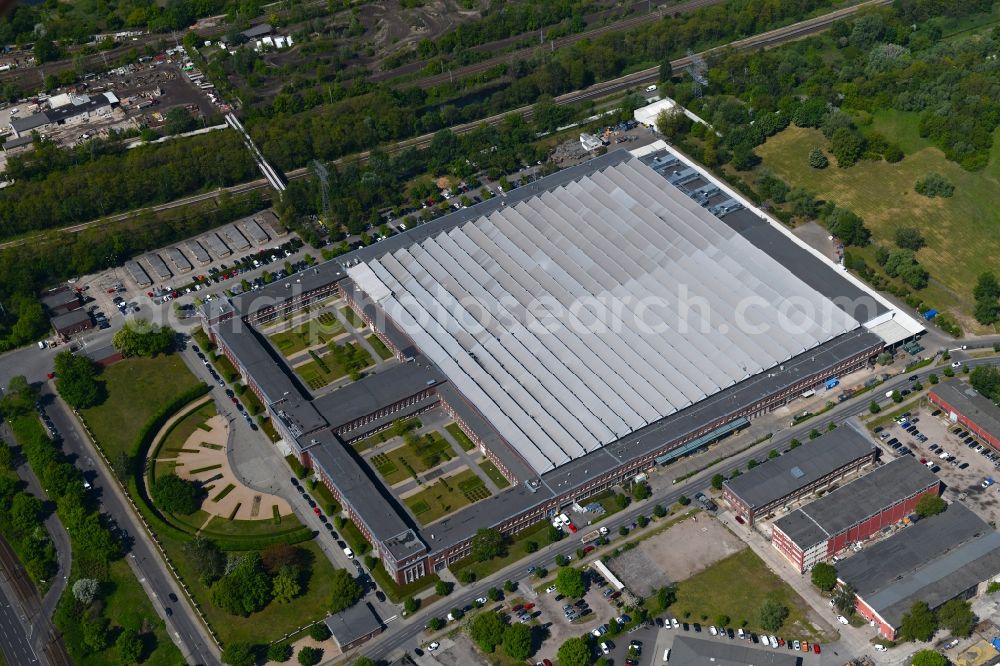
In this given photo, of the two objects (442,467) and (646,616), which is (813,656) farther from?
(442,467)

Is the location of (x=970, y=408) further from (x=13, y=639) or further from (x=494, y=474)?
(x=13, y=639)

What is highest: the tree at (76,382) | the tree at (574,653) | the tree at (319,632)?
the tree at (76,382)

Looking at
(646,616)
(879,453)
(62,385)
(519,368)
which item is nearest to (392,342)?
(519,368)

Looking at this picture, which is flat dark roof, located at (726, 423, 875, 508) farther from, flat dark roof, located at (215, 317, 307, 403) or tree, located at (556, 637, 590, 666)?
flat dark roof, located at (215, 317, 307, 403)

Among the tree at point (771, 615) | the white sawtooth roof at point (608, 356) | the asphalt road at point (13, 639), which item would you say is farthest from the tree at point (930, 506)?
the asphalt road at point (13, 639)

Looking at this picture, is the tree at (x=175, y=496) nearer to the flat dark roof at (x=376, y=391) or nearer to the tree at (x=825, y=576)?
the flat dark roof at (x=376, y=391)

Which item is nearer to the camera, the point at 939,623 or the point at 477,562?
the point at 939,623

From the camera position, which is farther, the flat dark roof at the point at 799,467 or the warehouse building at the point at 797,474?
the flat dark roof at the point at 799,467
